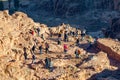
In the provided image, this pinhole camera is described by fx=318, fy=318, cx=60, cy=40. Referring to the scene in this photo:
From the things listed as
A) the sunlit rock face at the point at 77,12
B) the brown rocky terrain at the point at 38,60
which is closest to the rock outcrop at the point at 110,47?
the brown rocky terrain at the point at 38,60

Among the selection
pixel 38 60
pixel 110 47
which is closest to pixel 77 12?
pixel 110 47

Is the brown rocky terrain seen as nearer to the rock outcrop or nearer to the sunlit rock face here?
the rock outcrop

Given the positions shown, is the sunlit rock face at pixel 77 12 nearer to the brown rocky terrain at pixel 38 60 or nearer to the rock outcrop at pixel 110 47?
the rock outcrop at pixel 110 47

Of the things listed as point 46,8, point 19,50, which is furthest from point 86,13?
point 19,50

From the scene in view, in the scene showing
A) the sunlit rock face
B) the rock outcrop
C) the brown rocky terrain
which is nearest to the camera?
the brown rocky terrain

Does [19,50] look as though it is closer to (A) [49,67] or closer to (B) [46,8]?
(A) [49,67]

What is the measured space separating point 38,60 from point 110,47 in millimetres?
15777

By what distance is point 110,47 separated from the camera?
195ft

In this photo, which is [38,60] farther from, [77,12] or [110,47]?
[77,12]

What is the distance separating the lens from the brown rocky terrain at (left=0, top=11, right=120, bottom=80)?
41875 millimetres

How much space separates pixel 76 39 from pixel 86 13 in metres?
38.0

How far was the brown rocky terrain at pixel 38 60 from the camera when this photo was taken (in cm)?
4188

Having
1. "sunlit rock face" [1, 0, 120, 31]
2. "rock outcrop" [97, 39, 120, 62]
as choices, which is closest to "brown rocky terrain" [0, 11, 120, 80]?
"rock outcrop" [97, 39, 120, 62]

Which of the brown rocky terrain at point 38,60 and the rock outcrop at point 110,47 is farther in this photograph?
the rock outcrop at point 110,47
